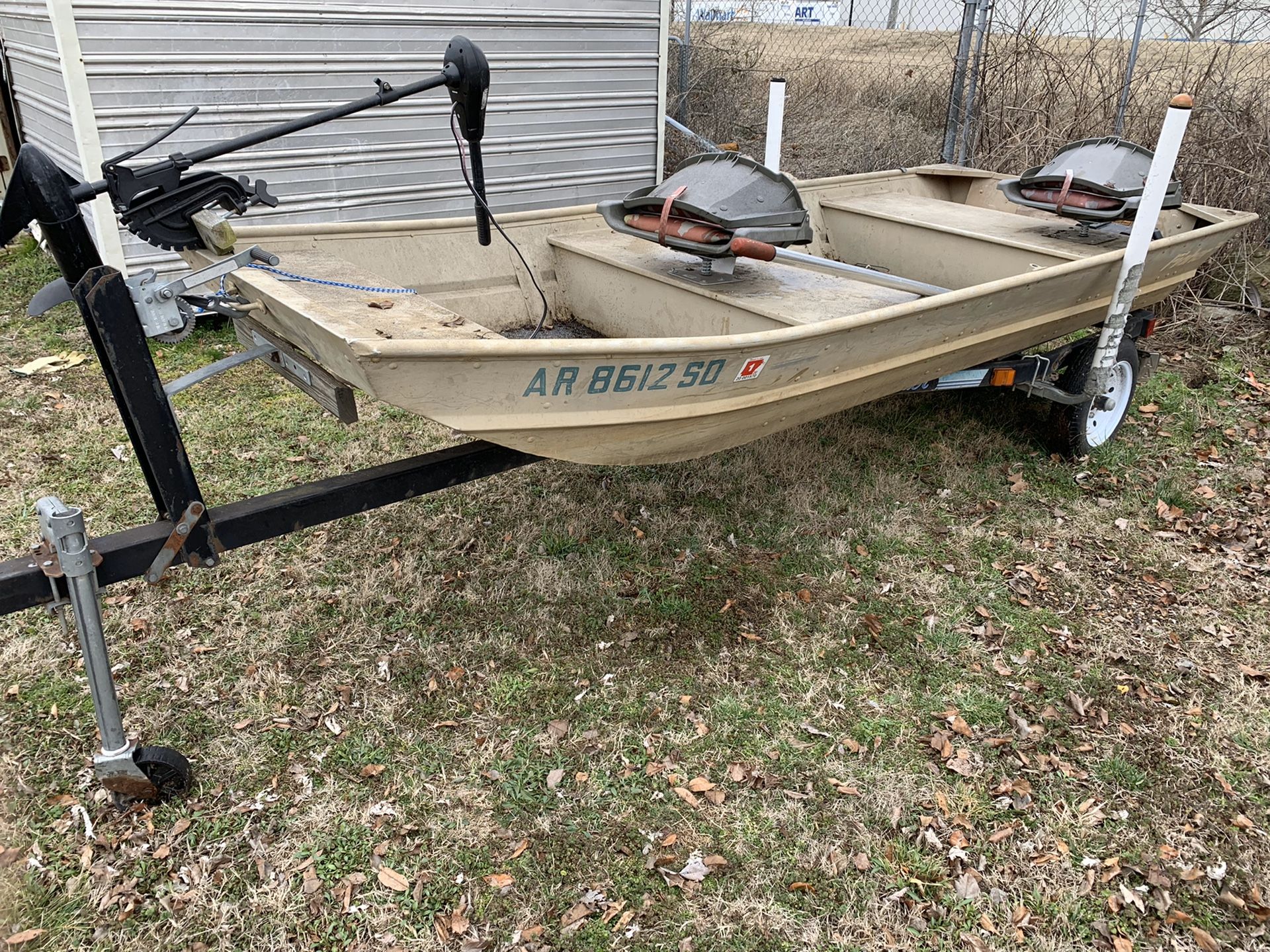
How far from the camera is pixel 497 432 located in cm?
257

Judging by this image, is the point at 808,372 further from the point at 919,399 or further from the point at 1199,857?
the point at 919,399

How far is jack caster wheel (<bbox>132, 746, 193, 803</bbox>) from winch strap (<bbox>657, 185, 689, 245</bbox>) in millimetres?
2480

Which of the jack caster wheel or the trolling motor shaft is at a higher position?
the trolling motor shaft

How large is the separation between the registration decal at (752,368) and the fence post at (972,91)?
5.34 metres

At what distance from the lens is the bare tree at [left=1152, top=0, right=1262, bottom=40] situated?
688cm

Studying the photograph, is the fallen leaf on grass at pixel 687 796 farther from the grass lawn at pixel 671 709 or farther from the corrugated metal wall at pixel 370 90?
the corrugated metal wall at pixel 370 90

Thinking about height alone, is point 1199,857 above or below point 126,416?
below

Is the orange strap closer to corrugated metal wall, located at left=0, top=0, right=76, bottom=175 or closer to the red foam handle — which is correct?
the red foam handle

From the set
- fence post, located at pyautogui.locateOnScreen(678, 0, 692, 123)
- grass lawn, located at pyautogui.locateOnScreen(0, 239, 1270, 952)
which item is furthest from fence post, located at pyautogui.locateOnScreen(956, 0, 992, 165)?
grass lawn, located at pyautogui.locateOnScreen(0, 239, 1270, 952)

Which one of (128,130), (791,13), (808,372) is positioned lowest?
(808,372)

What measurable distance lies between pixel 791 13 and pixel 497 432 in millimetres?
10519

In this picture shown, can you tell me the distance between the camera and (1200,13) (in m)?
7.88

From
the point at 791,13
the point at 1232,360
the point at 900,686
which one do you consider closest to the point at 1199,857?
the point at 900,686

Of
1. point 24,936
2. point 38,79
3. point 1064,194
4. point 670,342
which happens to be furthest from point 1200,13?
point 24,936
